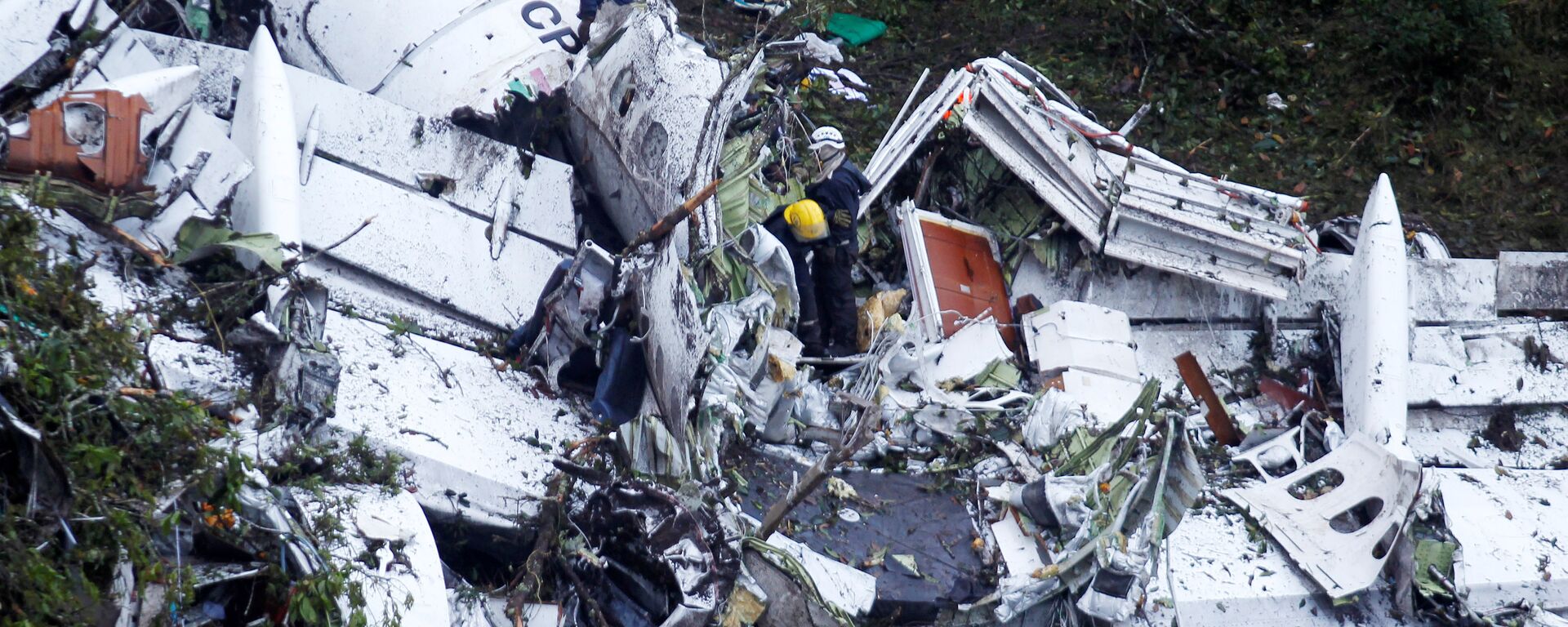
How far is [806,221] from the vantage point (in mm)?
5621

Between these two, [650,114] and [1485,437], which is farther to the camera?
[1485,437]

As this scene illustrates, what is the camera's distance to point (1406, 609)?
16.0ft

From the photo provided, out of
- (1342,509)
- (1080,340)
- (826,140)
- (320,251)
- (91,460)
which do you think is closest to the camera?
(91,460)

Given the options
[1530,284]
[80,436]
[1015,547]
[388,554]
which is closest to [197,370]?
[80,436]

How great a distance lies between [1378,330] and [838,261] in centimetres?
249

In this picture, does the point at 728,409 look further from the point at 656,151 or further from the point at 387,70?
the point at 387,70

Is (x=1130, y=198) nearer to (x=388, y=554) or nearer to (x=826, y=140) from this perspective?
(x=826, y=140)

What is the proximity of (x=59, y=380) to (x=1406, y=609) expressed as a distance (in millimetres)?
4785

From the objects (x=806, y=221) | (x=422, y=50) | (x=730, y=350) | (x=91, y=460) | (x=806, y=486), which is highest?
(x=422, y=50)

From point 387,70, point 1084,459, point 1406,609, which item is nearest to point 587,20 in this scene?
point 387,70

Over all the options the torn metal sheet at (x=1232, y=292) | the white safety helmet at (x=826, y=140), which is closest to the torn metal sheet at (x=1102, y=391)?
the torn metal sheet at (x=1232, y=292)

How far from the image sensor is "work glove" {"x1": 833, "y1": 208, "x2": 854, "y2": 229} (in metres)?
5.86

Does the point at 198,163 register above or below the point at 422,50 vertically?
below

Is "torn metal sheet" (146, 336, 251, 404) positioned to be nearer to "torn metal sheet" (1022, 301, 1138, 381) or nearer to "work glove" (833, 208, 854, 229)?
"work glove" (833, 208, 854, 229)
